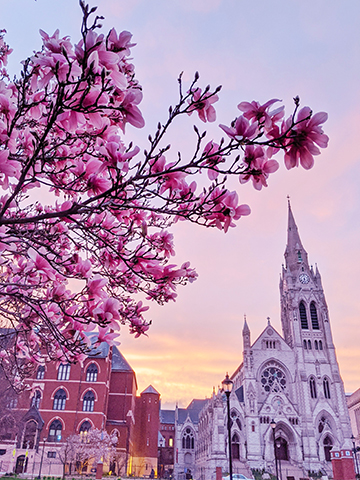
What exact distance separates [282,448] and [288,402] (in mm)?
5260

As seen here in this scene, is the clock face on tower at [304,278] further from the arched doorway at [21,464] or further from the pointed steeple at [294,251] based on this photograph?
the arched doorway at [21,464]

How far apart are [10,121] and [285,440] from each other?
5056 centimetres

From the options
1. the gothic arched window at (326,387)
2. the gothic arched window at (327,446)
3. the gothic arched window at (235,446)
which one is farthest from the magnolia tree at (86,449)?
the gothic arched window at (326,387)

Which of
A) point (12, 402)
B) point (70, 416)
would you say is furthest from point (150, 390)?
point (12, 402)

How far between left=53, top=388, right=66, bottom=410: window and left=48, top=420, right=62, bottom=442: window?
4.28ft

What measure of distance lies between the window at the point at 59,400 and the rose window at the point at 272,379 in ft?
81.8

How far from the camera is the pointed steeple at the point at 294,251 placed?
57.7 metres

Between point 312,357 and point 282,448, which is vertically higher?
point 312,357

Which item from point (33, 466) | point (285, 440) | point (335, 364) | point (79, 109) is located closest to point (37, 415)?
point (33, 466)

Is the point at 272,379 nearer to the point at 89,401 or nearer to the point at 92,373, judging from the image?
the point at 92,373

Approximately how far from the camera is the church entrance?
43.8 meters

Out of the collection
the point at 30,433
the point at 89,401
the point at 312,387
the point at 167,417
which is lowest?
the point at 30,433

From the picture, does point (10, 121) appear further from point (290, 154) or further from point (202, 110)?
point (290, 154)

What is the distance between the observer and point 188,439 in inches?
2438
